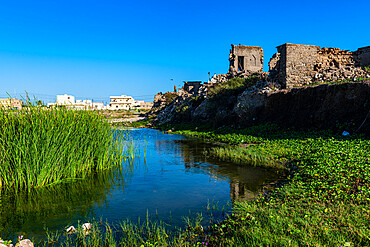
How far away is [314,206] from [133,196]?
16.9 feet

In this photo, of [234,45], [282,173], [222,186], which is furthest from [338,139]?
[234,45]

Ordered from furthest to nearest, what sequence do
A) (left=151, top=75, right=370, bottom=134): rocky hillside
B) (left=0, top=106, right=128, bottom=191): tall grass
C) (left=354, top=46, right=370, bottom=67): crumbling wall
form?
(left=354, top=46, right=370, bottom=67): crumbling wall → (left=151, top=75, right=370, bottom=134): rocky hillside → (left=0, top=106, right=128, bottom=191): tall grass

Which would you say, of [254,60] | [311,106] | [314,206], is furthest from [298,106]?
[254,60]

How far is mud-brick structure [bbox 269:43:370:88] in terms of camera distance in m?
20.4

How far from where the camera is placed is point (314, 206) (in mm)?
5898

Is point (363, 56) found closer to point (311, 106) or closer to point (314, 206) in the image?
point (311, 106)

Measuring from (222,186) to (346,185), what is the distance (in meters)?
3.74

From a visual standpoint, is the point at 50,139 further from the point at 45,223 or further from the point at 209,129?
the point at 209,129

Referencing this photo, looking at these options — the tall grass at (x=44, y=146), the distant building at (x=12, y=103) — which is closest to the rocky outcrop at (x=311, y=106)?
the tall grass at (x=44, y=146)

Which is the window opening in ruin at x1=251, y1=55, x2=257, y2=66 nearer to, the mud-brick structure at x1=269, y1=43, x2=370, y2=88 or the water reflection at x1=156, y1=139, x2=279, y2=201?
the mud-brick structure at x1=269, y1=43, x2=370, y2=88

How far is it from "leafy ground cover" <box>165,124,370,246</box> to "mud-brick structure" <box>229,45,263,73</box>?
32.1 m

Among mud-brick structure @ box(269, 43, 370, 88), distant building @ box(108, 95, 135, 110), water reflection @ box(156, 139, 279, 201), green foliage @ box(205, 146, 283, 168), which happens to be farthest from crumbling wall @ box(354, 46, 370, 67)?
distant building @ box(108, 95, 135, 110)

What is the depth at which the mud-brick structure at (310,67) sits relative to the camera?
20.4 meters

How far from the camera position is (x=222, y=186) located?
9023 mm
